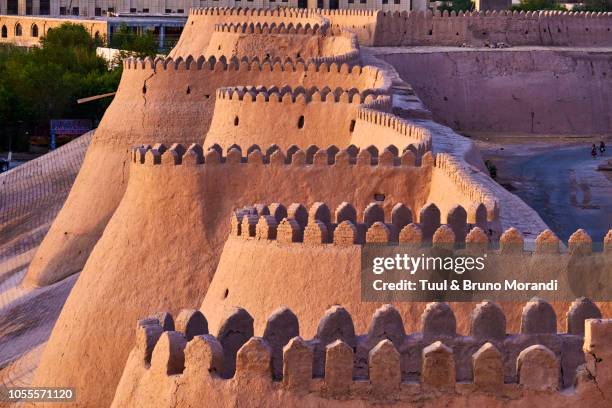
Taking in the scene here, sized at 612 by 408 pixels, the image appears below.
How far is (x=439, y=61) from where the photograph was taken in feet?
183

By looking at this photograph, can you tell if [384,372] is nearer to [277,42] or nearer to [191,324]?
[191,324]

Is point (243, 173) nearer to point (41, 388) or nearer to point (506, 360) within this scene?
point (41, 388)

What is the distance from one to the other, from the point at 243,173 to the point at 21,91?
4324 centimetres

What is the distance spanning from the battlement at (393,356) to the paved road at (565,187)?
54.1 ft

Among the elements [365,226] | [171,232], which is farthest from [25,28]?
[365,226]

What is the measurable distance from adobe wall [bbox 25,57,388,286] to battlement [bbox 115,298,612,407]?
21554mm

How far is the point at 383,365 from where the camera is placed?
1184cm

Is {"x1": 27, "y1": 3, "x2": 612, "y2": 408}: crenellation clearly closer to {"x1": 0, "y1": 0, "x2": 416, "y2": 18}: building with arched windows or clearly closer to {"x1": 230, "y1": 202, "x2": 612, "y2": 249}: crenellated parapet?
{"x1": 230, "y1": 202, "x2": 612, "y2": 249}: crenellated parapet

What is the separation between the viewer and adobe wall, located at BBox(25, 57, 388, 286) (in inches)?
1375

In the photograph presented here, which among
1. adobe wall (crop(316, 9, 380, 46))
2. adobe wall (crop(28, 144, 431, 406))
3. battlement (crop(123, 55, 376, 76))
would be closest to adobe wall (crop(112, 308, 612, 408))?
adobe wall (crop(28, 144, 431, 406))

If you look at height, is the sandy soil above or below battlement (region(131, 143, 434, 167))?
below

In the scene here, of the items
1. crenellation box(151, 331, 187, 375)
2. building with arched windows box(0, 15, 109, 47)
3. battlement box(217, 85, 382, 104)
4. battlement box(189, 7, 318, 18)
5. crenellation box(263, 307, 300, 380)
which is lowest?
building with arched windows box(0, 15, 109, 47)

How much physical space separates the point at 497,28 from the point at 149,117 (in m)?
27.2

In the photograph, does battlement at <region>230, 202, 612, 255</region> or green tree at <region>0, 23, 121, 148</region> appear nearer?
Result: battlement at <region>230, 202, 612, 255</region>
